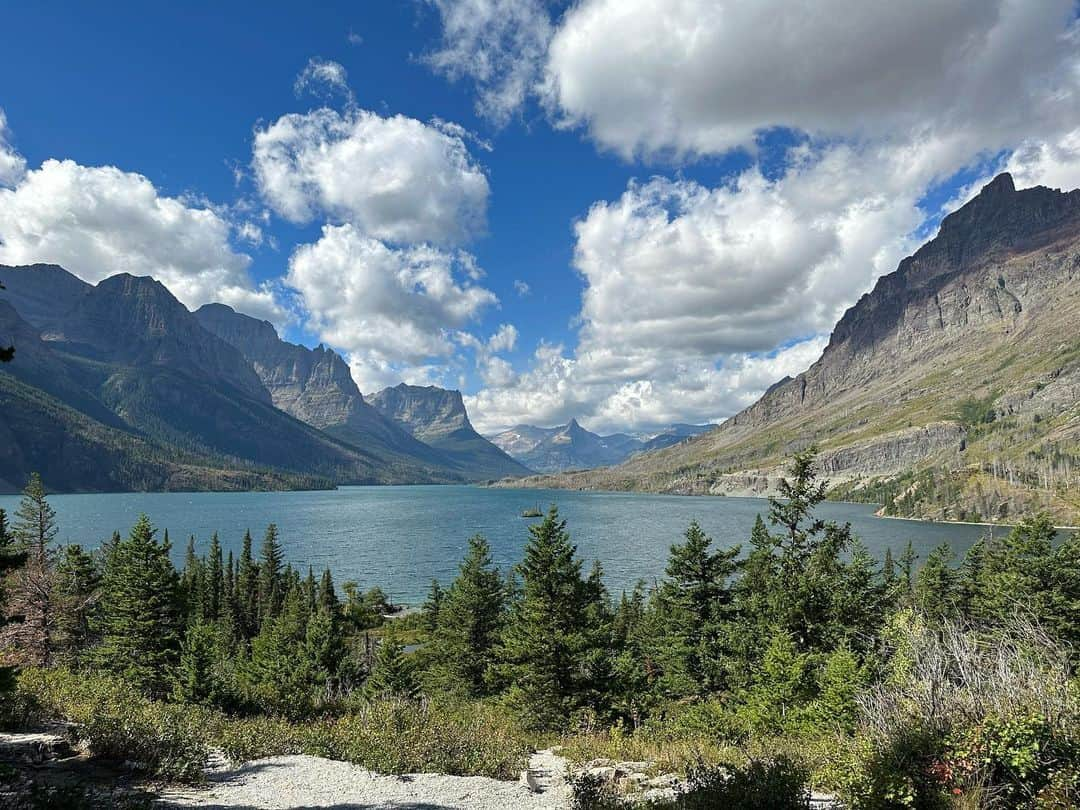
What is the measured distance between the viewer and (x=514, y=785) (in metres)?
15.0

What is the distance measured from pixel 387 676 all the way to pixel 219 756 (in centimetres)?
2921

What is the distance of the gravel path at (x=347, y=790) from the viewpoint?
1276 cm

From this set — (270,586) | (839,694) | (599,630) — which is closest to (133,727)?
(599,630)

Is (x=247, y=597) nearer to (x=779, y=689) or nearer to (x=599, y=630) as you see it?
(x=599, y=630)

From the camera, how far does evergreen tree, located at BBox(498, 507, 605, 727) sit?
102ft

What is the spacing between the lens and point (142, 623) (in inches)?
1759

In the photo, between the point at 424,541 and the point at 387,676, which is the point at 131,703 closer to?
the point at 387,676

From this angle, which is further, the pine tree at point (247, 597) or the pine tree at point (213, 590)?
the pine tree at point (247, 597)

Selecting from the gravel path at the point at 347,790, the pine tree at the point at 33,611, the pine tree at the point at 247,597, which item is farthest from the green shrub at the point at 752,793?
the pine tree at the point at 247,597

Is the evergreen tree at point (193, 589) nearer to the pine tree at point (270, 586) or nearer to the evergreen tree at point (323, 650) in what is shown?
the pine tree at point (270, 586)

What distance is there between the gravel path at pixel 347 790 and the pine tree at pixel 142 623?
3569 cm

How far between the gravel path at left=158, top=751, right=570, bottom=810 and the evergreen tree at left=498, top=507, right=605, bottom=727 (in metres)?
15.4

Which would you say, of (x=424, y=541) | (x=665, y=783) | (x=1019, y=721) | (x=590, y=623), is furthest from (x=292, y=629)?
(x=424, y=541)

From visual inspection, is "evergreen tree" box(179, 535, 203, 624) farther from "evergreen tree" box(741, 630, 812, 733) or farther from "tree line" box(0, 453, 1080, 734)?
"evergreen tree" box(741, 630, 812, 733)
